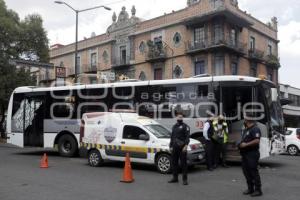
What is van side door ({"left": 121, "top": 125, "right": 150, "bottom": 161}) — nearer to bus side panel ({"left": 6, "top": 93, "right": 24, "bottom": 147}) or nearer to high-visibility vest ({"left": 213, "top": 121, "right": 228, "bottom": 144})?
high-visibility vest ({"left": 213, "top": 121, "right": 228, "bottom": 144})

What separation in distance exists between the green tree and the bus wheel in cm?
1454

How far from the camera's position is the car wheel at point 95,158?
1448cm

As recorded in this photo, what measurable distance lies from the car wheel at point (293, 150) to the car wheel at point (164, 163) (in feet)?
34.0

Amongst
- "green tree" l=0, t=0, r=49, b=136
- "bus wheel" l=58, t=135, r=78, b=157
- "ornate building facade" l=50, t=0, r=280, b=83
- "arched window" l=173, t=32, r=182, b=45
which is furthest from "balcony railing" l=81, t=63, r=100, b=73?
"bus wheel" l=58, t=135, r=78, b=157

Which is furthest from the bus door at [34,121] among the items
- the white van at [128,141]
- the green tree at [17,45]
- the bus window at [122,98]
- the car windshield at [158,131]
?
the green tree at [17,45]

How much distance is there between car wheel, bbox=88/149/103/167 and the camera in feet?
47.5

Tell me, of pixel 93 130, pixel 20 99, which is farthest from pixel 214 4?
pixel 93 130

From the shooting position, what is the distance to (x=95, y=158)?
574 inches

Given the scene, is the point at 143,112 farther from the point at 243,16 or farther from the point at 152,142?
the point at 243,16

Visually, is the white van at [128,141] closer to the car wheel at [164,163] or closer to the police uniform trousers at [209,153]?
the car wheel at [164,163]

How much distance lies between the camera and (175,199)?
8.91 metres

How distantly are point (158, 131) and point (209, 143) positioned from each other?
1.66m

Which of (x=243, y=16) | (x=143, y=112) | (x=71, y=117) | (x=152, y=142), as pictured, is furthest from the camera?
(x=243, y=16)

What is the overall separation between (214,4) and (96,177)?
2697 cm
